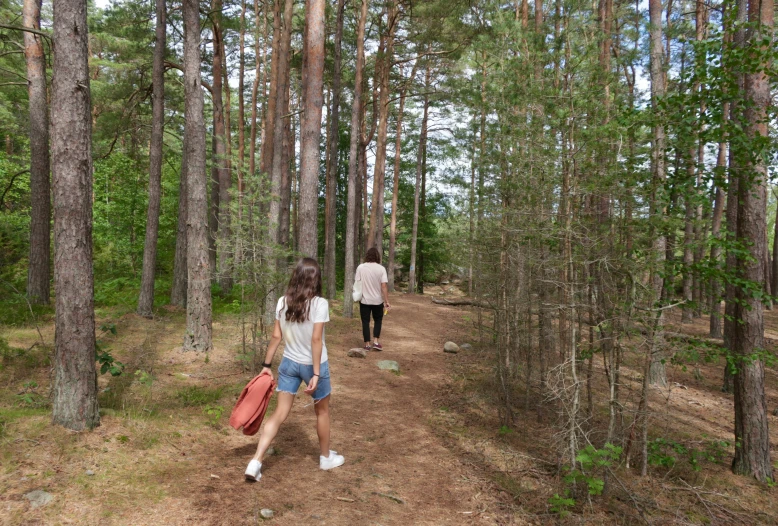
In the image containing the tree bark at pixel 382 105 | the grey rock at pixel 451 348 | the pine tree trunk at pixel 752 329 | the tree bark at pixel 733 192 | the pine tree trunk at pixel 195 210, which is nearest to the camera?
the tree bark at pixel 733 192

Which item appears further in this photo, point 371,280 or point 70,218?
point 371,280

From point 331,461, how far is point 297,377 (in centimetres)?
96

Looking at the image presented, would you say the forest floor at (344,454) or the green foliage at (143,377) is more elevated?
the green foliage at (143,377)

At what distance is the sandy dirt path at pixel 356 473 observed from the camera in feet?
10.5

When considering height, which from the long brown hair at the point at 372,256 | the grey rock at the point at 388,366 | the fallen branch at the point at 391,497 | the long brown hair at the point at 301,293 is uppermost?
the long brown hair at the point at 372,256

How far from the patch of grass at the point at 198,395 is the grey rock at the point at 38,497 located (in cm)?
217

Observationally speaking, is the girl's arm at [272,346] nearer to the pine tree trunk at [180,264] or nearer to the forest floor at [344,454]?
the forest floor at [344,454]

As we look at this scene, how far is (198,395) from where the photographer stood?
536cm

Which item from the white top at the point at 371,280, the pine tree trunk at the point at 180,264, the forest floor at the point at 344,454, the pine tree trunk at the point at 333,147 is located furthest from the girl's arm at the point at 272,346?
the pine tree trunk at the point at 333,147

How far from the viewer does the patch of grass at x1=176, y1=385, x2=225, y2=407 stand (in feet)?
16.9

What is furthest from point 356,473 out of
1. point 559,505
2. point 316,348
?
point 559,505

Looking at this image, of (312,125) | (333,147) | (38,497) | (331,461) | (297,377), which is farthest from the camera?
(333,147)

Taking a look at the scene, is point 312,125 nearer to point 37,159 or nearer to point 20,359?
point 20,359

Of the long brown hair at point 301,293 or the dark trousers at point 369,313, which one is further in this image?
the dark trousers at point 369,313
